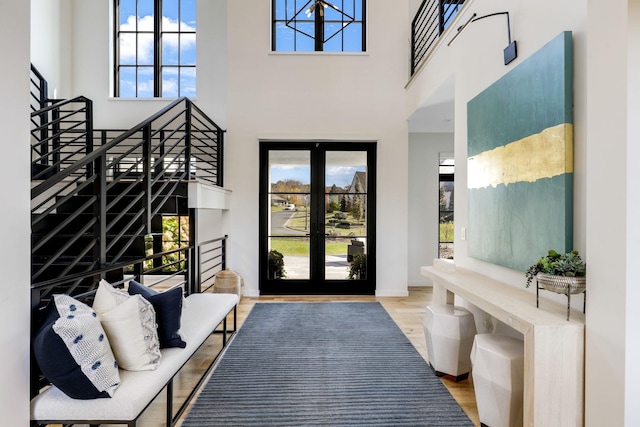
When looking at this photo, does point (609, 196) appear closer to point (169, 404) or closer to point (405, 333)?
point (169, 404)

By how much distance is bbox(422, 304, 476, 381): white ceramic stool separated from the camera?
245 cm

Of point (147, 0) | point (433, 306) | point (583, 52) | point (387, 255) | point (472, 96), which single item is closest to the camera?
point (583, 52)

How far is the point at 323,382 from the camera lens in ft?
8.21

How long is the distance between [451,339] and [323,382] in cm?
100

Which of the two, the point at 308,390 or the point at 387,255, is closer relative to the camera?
the point at 308,390

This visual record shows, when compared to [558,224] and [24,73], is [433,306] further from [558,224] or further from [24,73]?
[24,73]

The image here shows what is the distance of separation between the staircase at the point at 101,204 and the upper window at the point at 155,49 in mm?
684

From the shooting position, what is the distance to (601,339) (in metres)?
1.42

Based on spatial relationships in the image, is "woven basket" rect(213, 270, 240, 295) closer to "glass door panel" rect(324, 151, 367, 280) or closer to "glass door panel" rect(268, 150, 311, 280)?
"glass door panel" rect(268, 150, 311, 280)

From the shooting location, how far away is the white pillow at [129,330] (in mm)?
1670

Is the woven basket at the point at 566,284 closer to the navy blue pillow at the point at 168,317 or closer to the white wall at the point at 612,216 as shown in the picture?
the white wall at the point at 612,216

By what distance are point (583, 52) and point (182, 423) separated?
301 centimetres

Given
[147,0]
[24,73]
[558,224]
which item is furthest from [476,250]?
[147,0]

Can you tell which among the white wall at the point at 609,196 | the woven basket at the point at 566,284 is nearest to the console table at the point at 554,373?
the white wall at the point at 609,196
